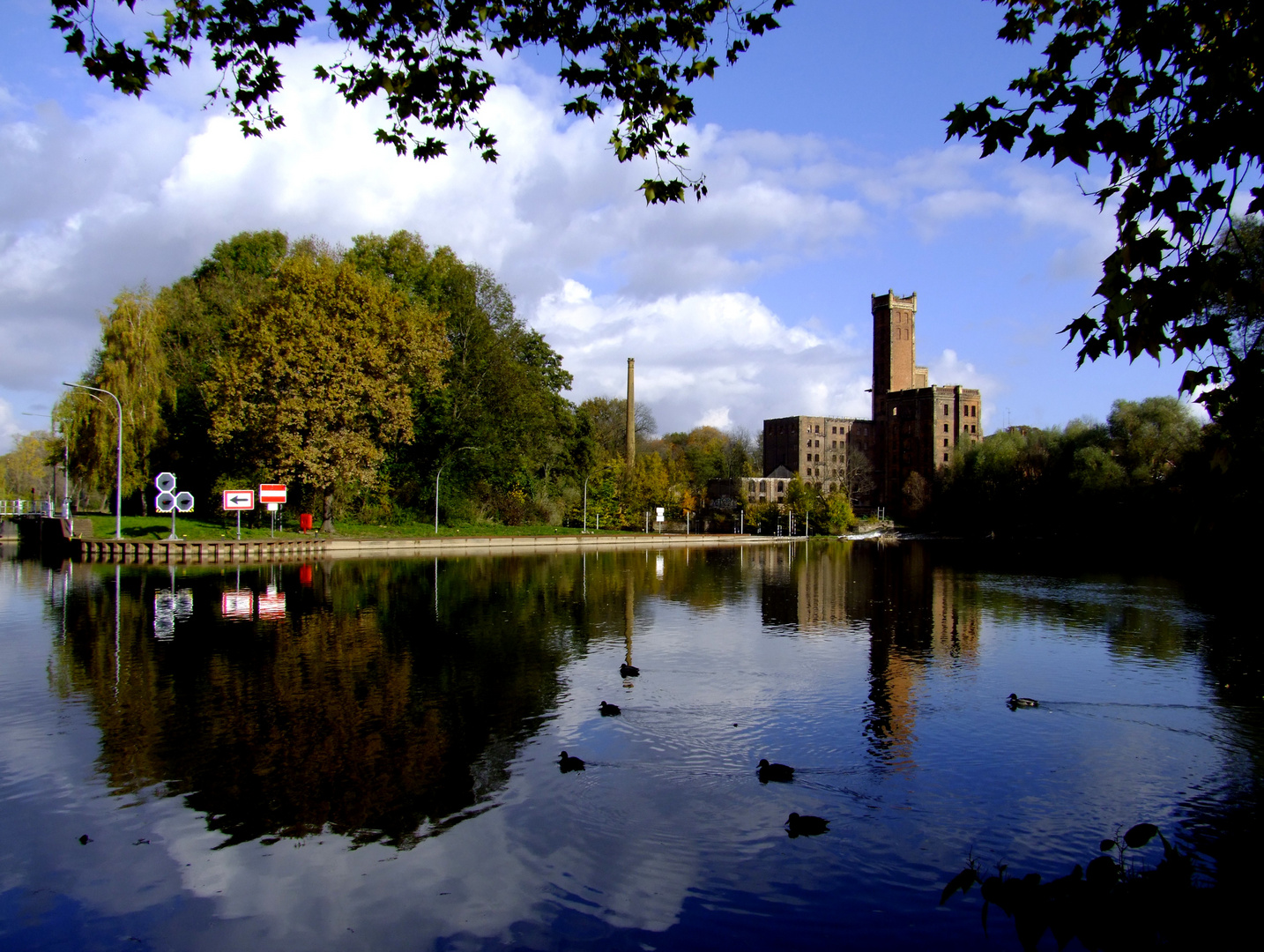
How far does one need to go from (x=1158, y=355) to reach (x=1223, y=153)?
1298 millimetres

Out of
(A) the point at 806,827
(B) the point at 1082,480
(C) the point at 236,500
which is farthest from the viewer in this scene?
(B) the point at 1082,480

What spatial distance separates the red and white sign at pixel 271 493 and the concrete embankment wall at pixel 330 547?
2736mm

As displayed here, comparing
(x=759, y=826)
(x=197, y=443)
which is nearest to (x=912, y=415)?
(x=197, y=443)

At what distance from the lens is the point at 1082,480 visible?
71438 millimetres

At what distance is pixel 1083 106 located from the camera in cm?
511

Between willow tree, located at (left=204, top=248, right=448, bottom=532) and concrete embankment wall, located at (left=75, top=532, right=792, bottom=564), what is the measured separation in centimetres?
374

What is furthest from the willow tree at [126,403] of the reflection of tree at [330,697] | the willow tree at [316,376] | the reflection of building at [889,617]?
the reflection of building at [889,617]

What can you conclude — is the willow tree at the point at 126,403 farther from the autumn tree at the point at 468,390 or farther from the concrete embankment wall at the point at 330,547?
the autumn tree at the point at 468,390

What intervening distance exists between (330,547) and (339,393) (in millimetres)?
8240

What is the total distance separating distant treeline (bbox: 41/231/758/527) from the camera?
4516 cm

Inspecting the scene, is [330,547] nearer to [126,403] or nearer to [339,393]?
[339,393]

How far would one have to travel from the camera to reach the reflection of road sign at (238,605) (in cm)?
2084

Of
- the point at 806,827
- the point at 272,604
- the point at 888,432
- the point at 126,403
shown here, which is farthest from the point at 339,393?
the point at 888,432

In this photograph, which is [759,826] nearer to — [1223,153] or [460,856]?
[460,856]
